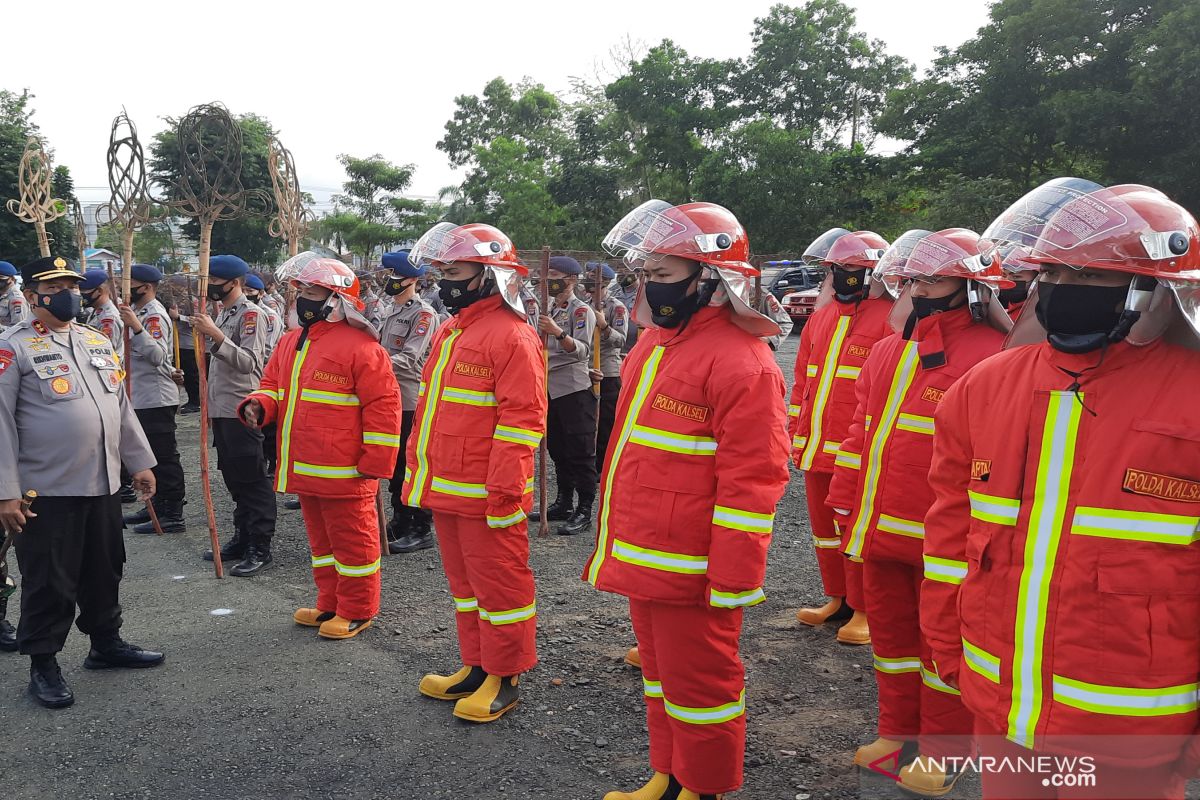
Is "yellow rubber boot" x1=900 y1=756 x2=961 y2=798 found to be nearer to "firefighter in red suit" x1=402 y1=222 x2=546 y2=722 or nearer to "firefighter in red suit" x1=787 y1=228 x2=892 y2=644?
"firefighter in red suit" x1=787 y1=228 x2=892 y2=644

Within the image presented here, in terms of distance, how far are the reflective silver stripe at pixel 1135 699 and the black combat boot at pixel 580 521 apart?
19.0 feet

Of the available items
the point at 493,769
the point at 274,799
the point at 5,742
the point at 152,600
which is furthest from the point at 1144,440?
the point at 152,600

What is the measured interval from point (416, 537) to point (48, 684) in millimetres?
3203

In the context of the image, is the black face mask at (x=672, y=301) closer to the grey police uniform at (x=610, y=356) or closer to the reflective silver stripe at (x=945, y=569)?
the reflective silver stripe at (x=945, y=569)

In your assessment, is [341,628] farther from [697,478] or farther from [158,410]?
[158,410]

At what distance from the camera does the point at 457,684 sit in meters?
4.57

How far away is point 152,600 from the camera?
615 cm

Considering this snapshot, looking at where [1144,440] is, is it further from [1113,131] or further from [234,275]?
[1113,131]

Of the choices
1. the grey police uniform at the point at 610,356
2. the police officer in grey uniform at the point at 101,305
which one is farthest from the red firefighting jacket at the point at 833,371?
the police officer in grey uniform at the point at 101,305

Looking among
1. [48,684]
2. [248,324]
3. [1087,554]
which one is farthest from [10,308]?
[1087,554]

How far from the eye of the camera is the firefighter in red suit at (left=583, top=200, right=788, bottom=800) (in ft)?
10.1

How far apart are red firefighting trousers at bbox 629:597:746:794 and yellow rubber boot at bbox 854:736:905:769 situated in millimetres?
814

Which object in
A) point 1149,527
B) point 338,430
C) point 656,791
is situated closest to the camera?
point 1149,527

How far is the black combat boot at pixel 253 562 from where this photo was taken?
263 inches
